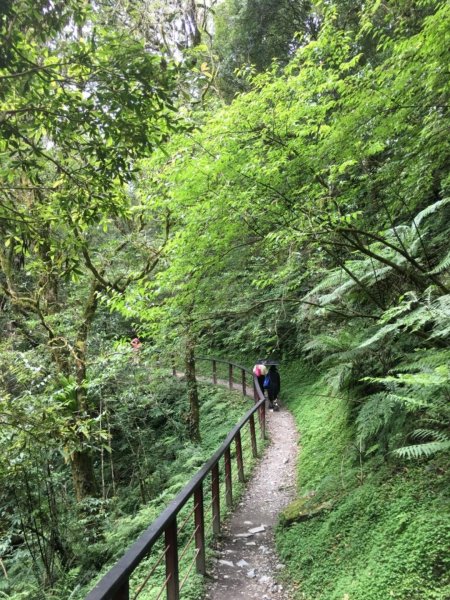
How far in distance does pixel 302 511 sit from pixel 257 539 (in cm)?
63

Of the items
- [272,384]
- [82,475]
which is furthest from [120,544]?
[272,384]

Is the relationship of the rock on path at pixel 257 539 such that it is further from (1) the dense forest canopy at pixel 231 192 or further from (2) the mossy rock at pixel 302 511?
(1) the dense forest canopy at pixel 231 192

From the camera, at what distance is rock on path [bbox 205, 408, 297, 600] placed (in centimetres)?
382

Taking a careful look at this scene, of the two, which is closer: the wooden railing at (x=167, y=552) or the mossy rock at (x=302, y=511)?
the wooden railing at (x=167, y=552)

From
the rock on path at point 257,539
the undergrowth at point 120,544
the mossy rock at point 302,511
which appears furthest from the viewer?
the undergrowth at point 120,544

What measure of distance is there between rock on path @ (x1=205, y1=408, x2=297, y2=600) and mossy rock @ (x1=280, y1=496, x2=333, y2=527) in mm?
227

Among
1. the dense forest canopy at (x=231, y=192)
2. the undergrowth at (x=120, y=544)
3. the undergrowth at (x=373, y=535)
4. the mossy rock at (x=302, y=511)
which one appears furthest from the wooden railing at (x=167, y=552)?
the dense forest canopy at (x=231, y=192)

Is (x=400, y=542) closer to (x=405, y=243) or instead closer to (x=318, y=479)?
(x=318, y=479)

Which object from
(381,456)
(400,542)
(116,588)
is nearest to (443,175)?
(381,456)

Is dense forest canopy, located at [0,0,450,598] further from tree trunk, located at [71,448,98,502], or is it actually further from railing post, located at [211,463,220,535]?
railing post, located at [211,463,220,535]

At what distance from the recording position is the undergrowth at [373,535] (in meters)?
2.82

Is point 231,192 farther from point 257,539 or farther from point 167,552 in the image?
point 257,539

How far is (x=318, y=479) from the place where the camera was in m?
5.75

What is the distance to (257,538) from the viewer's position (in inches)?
192
